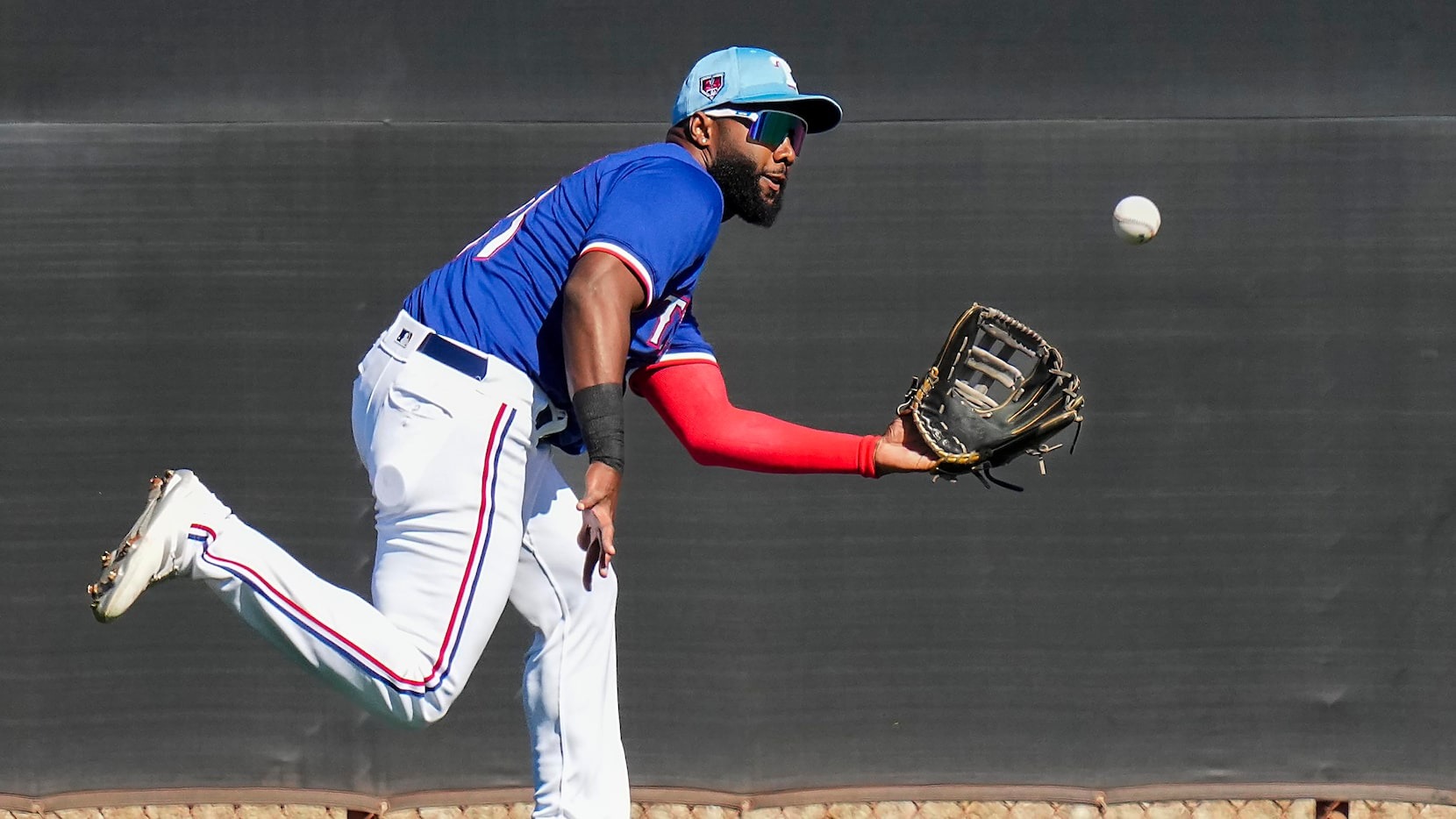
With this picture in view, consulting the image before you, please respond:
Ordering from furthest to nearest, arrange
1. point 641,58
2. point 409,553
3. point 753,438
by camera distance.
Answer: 1. point 641,58
2. point 753,438
3. point 409,553

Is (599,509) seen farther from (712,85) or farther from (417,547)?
(712,85)

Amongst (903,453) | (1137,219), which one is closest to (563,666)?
(903,453)

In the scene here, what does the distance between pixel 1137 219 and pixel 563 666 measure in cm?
183

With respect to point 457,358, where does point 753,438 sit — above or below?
below

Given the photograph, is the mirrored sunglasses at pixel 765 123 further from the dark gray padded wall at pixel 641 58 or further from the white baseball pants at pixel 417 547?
the dark gray padded wall at pixel 641 58

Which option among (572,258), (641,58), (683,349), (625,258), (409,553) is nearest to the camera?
(625,258)

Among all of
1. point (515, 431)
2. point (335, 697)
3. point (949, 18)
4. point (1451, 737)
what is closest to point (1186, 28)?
point (949, 18)

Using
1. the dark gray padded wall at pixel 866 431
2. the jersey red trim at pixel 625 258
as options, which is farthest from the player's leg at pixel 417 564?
the dark gray padded wall at pixel 866 431

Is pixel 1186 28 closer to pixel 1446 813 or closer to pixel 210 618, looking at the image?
pixel 1446 813

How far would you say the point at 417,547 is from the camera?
2656mm

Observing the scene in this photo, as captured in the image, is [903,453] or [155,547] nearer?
[155,547]

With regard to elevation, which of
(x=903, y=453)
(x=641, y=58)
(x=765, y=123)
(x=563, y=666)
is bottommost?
(x=563, y=666)

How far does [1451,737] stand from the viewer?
394 centimetres

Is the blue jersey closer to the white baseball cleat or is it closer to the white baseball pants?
the white baseball pants
